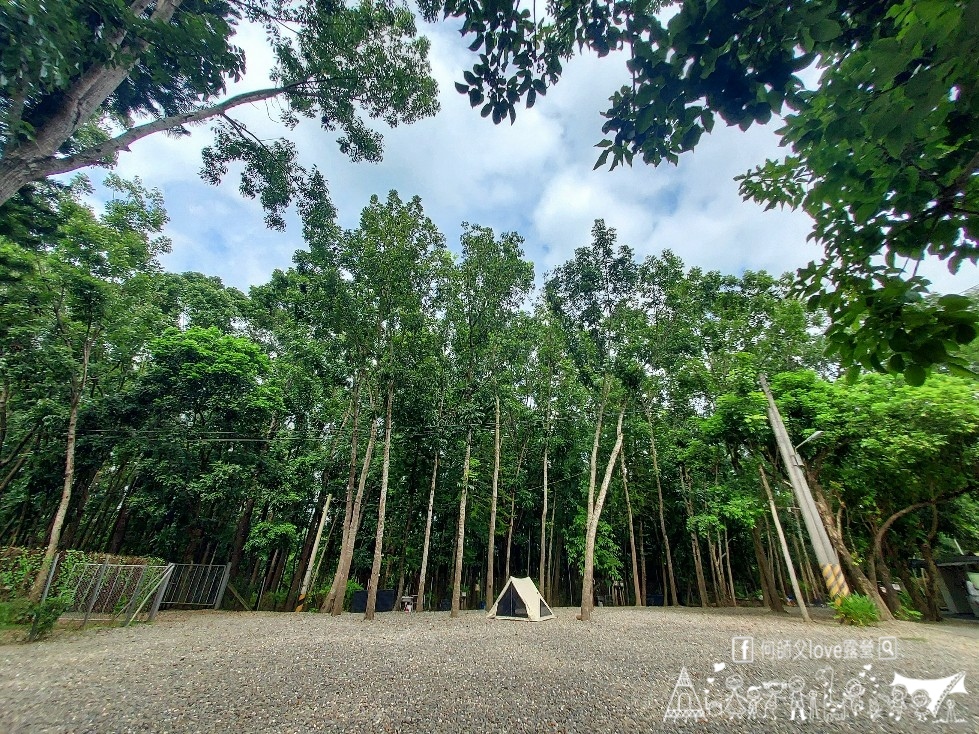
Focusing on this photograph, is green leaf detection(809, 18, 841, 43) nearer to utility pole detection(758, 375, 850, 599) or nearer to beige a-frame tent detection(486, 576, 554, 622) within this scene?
utility pole detection(758, 375, 850, 599)

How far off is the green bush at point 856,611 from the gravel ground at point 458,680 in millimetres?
531

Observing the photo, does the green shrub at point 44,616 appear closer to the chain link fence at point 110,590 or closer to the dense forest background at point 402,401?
the chain link fence at point 110,590

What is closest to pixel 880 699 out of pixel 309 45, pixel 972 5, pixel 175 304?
pixel 972 5

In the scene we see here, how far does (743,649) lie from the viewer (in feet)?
24.2

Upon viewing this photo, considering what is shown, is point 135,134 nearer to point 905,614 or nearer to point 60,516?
point 60,516

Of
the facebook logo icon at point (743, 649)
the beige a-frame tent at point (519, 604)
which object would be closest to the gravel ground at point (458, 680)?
the facebook logo icon at point (743, 649)

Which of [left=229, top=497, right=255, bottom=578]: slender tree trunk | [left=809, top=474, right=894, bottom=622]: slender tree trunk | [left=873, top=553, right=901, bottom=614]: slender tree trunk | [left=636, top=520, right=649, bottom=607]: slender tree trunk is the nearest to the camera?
[left=809, top=474, right=894, bottom=622]: slender tree trunk

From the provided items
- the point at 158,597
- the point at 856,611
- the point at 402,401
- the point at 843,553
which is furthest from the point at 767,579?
the point at 158,597

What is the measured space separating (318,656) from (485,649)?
3.22 metres

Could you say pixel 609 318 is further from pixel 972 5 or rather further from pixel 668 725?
pixel 972 5

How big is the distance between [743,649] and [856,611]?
5.27 m

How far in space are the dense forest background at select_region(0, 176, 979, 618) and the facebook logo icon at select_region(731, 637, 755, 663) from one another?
15.9 feet

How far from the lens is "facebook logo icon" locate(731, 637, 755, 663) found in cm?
664

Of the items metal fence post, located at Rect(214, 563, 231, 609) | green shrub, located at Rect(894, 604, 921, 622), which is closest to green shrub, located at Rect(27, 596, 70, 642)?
metal fence post, located at Rect(214, 563, 231, 609)
